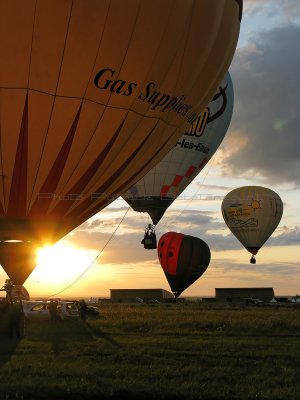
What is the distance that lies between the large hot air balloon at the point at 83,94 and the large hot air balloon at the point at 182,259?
103ft

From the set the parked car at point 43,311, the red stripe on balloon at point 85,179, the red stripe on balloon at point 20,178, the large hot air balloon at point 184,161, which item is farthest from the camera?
the large hot air balloon at point 184,161

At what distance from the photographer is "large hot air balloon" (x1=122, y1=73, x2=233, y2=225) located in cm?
3291

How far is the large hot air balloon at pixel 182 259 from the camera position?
155 ft

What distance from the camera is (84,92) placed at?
45.8 feet

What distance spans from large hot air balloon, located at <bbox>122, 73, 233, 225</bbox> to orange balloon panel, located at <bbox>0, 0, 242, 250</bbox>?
54.0 feet

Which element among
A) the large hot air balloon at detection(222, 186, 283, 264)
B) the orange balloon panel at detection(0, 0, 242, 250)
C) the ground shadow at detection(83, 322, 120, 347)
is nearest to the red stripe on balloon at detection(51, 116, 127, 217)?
the orange balloon panel at detection(0, 0, 242, 250)

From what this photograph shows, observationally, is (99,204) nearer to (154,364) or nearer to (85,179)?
(85,179)

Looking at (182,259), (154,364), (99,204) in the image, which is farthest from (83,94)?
(182,259)

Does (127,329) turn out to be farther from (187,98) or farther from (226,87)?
(226,87)

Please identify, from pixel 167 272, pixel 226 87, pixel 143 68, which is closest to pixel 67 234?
pixel 143 68

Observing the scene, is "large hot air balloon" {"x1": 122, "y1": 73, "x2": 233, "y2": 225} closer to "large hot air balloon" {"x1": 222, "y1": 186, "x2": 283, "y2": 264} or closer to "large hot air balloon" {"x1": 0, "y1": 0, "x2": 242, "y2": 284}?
"large hot air balloon" {"x1": 222, "y1": 186, "x2": 283, "y2": 264}

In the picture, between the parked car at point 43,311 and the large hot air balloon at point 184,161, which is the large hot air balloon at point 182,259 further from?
the parked car at point 43,311

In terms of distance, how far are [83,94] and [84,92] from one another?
2.0 inches

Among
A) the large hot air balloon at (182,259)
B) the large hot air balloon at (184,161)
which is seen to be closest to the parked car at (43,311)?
the large hot air balloon at (184,161)
